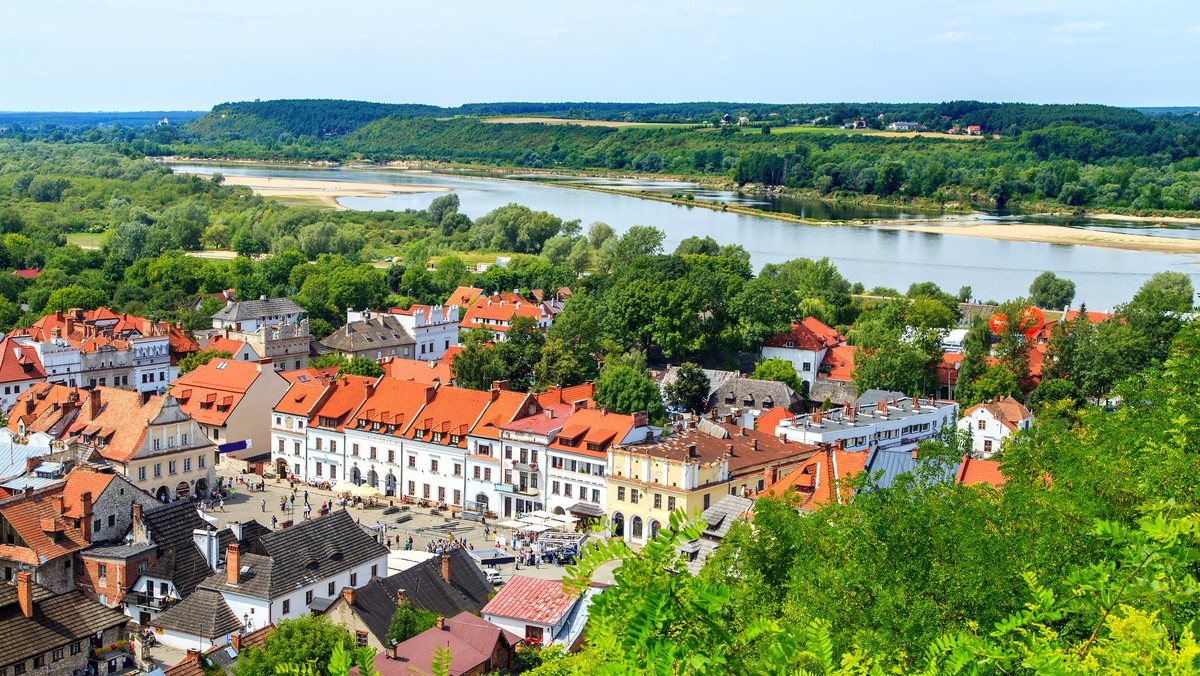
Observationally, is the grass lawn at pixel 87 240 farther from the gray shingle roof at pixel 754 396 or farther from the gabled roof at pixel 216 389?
the gray shingle roof at pixel 754 396

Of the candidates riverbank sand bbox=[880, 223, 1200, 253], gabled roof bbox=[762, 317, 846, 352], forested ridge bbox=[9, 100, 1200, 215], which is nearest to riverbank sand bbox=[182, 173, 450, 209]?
forested ridge bbox=[9, 100, 1200, 215]

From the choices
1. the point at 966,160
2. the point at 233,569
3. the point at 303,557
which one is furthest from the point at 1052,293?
the point at 966,160

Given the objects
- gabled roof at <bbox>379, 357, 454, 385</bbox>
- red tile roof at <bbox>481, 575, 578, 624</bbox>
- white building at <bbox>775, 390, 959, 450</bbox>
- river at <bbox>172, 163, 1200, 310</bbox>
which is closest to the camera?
red tile roof at <bbox>481, 575, 578, 624</bbox>

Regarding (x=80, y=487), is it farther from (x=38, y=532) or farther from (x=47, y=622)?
(x=47, y=622)

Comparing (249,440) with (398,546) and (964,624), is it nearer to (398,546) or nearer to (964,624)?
(398,546)

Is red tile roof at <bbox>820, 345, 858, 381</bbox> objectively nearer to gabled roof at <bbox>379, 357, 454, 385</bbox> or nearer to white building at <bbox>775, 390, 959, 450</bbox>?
white building at <bbox>775, 390, 959, 450</bbox>

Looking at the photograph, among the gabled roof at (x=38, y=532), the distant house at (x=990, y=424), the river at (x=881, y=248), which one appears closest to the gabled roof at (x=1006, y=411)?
the distant house at (x=990, y=424)
